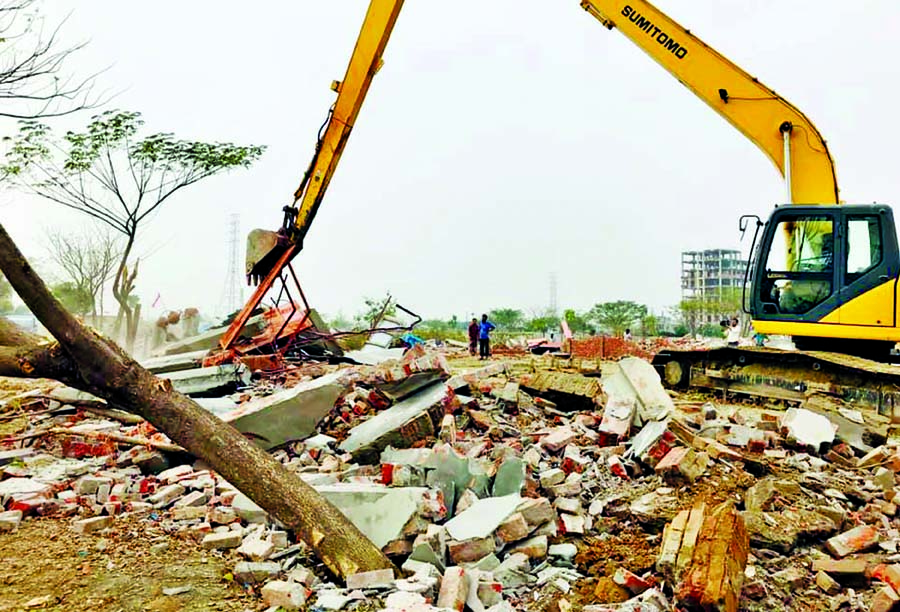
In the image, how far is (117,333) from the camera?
18625mm

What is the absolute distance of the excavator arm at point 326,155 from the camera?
8.67 metres

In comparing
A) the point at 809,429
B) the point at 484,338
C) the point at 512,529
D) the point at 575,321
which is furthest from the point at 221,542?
the point at 575,321

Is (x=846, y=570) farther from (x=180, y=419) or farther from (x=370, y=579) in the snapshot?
(x=180, y=419)

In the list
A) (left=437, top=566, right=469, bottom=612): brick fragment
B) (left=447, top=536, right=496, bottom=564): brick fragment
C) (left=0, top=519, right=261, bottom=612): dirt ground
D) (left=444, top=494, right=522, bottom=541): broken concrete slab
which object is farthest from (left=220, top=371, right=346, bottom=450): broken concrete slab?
(left=437, top=566, right=469, bottom=612): brick fragment

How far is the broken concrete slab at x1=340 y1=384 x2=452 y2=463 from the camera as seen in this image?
5.30 metres

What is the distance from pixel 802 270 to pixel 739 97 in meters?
2.64

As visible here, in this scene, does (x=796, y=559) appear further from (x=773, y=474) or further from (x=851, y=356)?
(x=851, y=356)

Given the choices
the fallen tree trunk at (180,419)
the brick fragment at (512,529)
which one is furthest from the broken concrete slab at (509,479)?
the fallen tree trunk at (180,419)

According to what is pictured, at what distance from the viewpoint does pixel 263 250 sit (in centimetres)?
969

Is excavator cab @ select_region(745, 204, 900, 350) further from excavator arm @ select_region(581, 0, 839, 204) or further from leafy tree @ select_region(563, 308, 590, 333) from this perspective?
leafy tree @ select_region(563, 308, 590, 333)

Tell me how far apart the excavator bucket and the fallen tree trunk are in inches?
241

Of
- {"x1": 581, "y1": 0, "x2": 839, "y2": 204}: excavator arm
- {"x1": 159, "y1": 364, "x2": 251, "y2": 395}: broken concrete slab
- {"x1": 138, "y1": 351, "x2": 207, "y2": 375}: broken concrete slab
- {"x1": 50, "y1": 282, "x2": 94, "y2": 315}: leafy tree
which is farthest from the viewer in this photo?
{"x1": 50, "y1": 282, "x2": 94, "y2": 315}: leafy tree

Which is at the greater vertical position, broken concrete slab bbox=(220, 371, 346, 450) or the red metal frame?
the red metal frame

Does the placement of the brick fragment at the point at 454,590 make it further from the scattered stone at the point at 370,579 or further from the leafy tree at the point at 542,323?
the leafy tree at the point at 542,323
